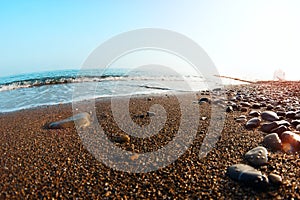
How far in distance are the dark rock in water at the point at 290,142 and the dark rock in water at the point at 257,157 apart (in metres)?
0.50

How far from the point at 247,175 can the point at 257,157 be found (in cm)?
64

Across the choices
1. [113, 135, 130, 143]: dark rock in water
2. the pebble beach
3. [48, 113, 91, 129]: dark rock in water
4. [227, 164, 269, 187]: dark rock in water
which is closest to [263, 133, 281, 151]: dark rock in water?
Answer: the pebble beach

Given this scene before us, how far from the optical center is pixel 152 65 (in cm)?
707

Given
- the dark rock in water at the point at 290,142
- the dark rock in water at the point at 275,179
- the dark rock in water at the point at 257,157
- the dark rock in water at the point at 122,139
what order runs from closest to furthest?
the dark rock in water at the point at 275,179 < the dark rock in water at the point at 257,157 < the dark rock in water at the point at 290,142 < the dark rock in water at the point at 122,139

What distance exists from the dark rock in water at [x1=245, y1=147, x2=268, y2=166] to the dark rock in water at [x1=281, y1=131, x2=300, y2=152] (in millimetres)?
503

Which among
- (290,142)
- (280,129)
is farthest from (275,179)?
(280,129)

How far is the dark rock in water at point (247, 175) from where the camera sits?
256 cm

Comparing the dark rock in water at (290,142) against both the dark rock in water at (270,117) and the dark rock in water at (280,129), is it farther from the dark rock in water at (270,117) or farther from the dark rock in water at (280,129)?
the dark rock in water at (270,117)

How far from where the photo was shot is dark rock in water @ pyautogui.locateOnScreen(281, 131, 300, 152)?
11.4ft

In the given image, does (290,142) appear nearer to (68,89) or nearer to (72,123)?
(72,123)

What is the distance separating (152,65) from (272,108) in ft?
14.1

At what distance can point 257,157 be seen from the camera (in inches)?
125

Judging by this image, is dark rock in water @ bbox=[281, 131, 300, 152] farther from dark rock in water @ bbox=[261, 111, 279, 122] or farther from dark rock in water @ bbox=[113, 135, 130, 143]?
dark rock in water @ bbox=[113, 135, 130, 143]

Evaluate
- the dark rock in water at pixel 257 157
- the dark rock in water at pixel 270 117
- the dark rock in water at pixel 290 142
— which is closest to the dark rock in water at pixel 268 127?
the dark rock in water at pixel 290 142
